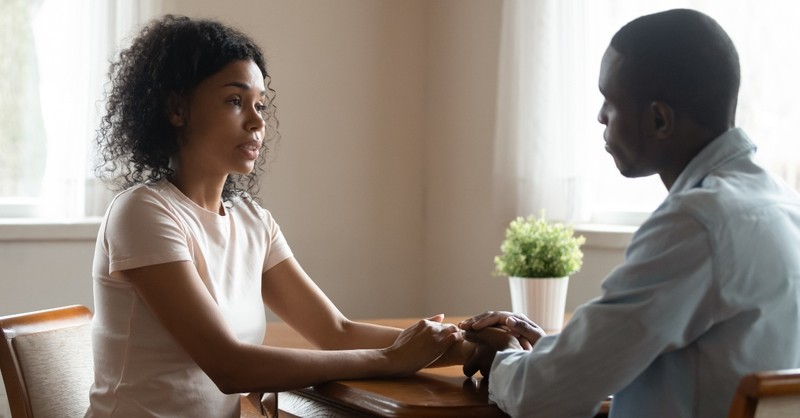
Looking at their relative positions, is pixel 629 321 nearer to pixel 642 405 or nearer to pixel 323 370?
pixel 642 405

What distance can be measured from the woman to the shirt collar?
606mm

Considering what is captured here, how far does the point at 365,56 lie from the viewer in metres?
4.62

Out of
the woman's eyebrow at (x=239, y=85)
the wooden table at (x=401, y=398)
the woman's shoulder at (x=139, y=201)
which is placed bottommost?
the wooden table at (x=401, y=398)

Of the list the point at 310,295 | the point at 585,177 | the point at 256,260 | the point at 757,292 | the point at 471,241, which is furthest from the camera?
the point at 471,241

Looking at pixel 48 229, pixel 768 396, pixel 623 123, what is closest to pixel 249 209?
pixel 623 123

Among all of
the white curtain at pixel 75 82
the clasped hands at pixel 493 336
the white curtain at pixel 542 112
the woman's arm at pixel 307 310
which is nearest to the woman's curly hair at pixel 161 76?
the woman's arm at pixel 307 310

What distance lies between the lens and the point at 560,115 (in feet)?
12.9

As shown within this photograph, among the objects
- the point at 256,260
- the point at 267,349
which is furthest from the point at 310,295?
the point at 267,349

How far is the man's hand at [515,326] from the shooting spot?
181 centimetres

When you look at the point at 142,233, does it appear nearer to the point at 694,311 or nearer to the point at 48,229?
the point at 694,311

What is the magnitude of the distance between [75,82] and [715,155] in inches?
122

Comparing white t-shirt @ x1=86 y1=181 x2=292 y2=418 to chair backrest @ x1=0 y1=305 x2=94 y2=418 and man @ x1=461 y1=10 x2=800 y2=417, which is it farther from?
man @ x1=461 y1=10 x2=800 y2=417

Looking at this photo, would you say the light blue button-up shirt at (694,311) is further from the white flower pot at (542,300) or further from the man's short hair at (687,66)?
the white flower pot at (542,300)

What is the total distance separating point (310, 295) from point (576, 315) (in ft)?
3.00
